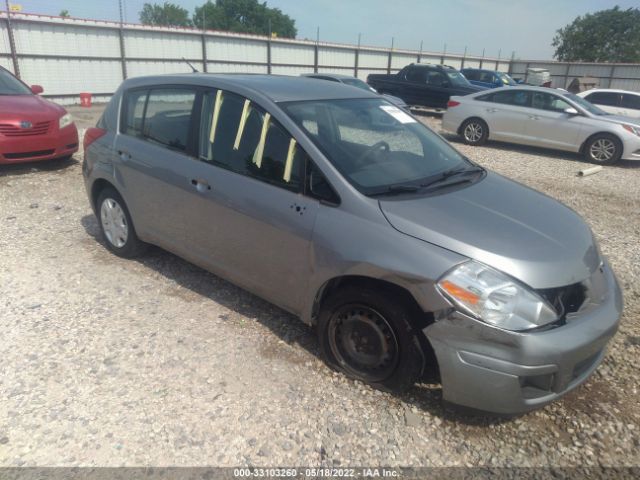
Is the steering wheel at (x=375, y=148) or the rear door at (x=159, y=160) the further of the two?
the rear door at (x=159, y=160)

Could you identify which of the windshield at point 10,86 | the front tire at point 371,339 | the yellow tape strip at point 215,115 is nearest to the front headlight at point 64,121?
the windshield at point 10,86

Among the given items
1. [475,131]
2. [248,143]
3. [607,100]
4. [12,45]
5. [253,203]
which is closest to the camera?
[253,203]

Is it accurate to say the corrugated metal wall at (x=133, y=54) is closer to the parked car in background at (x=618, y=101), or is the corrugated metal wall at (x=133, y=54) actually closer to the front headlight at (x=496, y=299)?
the parked car in background at (x=618, y=101)

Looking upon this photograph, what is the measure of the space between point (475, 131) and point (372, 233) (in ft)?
34.0

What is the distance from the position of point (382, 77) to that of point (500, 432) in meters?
16.5

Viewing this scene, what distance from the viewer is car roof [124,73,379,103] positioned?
3.42 m

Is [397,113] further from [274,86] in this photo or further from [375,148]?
[274,86]

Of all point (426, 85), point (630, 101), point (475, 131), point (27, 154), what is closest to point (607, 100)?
point (630, 101)

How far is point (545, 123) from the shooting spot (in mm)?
10883

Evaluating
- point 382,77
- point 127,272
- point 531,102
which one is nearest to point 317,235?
point 127,272

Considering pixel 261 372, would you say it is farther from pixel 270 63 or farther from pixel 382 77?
pixel 270 63

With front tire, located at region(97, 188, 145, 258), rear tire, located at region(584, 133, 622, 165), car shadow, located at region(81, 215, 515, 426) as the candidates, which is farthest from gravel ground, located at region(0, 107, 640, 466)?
rear tire, located at region(584, 133, 622, 165)

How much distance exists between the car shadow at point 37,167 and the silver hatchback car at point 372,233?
470 centimetres

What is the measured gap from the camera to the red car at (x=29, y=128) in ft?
23.4
